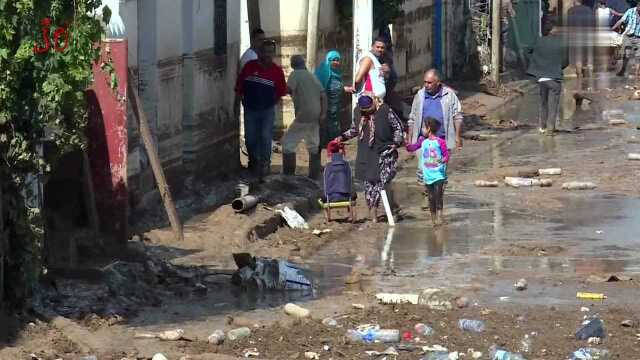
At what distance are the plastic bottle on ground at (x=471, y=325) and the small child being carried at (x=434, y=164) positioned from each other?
4.85 metres

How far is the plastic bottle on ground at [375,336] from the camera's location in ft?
33.3

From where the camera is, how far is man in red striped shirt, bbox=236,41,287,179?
1759 cm

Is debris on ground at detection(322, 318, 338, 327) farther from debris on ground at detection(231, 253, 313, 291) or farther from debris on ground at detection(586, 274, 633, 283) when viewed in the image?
debris on ground at detection(586, 274, 633, 283)

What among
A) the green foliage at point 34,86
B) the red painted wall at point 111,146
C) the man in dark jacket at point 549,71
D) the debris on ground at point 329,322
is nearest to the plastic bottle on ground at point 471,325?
the debris on ground at point 329,322

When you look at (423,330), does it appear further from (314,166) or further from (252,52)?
(252,52)

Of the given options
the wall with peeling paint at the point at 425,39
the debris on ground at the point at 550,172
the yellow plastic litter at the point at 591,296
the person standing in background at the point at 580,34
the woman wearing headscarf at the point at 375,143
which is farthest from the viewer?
the person standing in background at the point at 580,34

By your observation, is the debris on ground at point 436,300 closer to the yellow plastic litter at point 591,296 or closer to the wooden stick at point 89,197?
the yellow plastic litter at point 591,296

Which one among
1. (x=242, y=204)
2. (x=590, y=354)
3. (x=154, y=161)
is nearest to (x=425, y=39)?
(x=242, y=204)

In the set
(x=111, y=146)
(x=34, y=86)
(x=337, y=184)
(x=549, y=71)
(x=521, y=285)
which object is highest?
(x=34, y=86)

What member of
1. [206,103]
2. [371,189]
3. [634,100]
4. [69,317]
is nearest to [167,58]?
[206,103]

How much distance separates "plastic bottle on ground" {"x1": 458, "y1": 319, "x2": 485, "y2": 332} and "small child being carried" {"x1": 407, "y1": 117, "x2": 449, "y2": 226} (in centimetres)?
485

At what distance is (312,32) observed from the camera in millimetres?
20688

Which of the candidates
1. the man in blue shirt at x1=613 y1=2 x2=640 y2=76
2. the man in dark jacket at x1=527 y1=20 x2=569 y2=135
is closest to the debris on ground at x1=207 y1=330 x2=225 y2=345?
the man in dark jacket at x1=527 y1=20 x2=569 y2=135

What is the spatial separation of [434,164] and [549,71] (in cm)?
835
